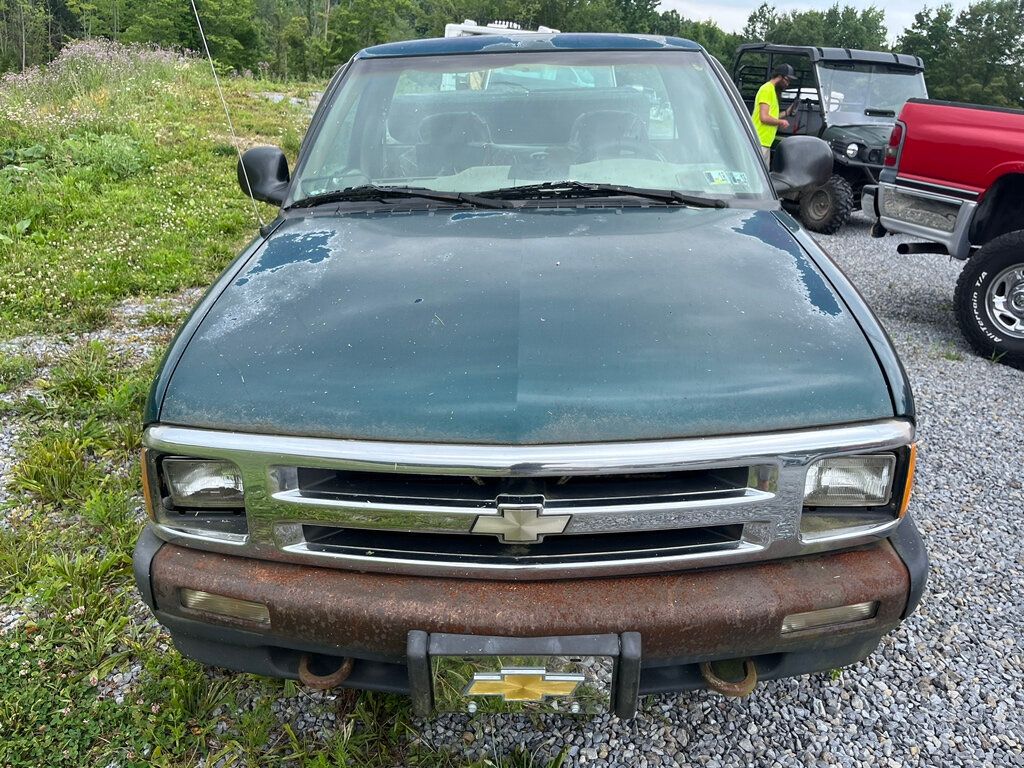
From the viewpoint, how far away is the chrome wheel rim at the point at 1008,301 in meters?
4.91

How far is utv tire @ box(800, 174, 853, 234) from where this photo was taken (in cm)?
841

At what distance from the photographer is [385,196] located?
2678 millimetres

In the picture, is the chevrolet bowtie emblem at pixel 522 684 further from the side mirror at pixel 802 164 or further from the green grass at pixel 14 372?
the green grass at pixel 14 372

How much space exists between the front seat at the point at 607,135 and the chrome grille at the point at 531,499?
154 centimetres

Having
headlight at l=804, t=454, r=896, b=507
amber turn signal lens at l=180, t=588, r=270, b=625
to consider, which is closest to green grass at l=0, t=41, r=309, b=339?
amber turn signal lens at l=180, t=588, r=270, b=625

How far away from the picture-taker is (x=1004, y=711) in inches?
87.9

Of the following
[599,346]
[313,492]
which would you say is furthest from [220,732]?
[599,346]

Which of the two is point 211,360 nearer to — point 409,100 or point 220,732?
point 220,732

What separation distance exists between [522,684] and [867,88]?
9.90m

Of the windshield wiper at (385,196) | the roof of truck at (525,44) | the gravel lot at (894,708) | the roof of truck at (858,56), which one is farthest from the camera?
the roof of truck at (858,56)

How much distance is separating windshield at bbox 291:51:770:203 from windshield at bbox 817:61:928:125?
23.6 feet

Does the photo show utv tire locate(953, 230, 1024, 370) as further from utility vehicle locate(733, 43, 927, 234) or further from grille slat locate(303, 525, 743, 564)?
grille slat locate(303, 525, 743, 564)

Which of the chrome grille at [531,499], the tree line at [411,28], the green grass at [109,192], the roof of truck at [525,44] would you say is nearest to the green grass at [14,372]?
the green grass at [109,192]

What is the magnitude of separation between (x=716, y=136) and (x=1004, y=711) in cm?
211
